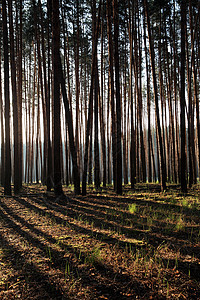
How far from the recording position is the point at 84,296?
5.43ft

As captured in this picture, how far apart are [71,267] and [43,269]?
276 mm

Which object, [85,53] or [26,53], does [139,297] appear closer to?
[85,53]

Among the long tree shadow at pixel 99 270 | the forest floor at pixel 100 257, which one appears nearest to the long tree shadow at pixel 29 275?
the forest floor at pixel 100 257

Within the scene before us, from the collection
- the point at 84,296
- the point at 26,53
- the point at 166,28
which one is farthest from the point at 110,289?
the point at 26,53

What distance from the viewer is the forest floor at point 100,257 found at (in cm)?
173

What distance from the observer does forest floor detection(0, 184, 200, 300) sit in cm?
173

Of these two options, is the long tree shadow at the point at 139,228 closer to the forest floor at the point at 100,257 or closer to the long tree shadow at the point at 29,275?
the forest floor at the point at 100,257

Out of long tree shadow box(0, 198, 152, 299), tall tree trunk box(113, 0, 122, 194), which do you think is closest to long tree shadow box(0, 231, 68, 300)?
long tree shadow box(0, 198, 152, 299)

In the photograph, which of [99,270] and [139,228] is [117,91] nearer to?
[139,228]

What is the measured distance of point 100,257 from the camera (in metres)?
2.20

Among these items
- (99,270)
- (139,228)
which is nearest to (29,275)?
(99,270)

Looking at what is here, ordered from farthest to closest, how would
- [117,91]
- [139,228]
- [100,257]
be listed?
1. [117,91]
2. [139,228]
3. [100,257]

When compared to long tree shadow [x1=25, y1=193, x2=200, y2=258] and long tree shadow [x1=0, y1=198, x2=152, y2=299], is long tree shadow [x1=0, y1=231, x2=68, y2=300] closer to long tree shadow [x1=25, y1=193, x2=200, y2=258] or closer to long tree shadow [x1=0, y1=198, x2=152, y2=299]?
long tree shadow [x1=0, y1=198, x2=152, y2=299]

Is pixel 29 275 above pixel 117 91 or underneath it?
underneath
